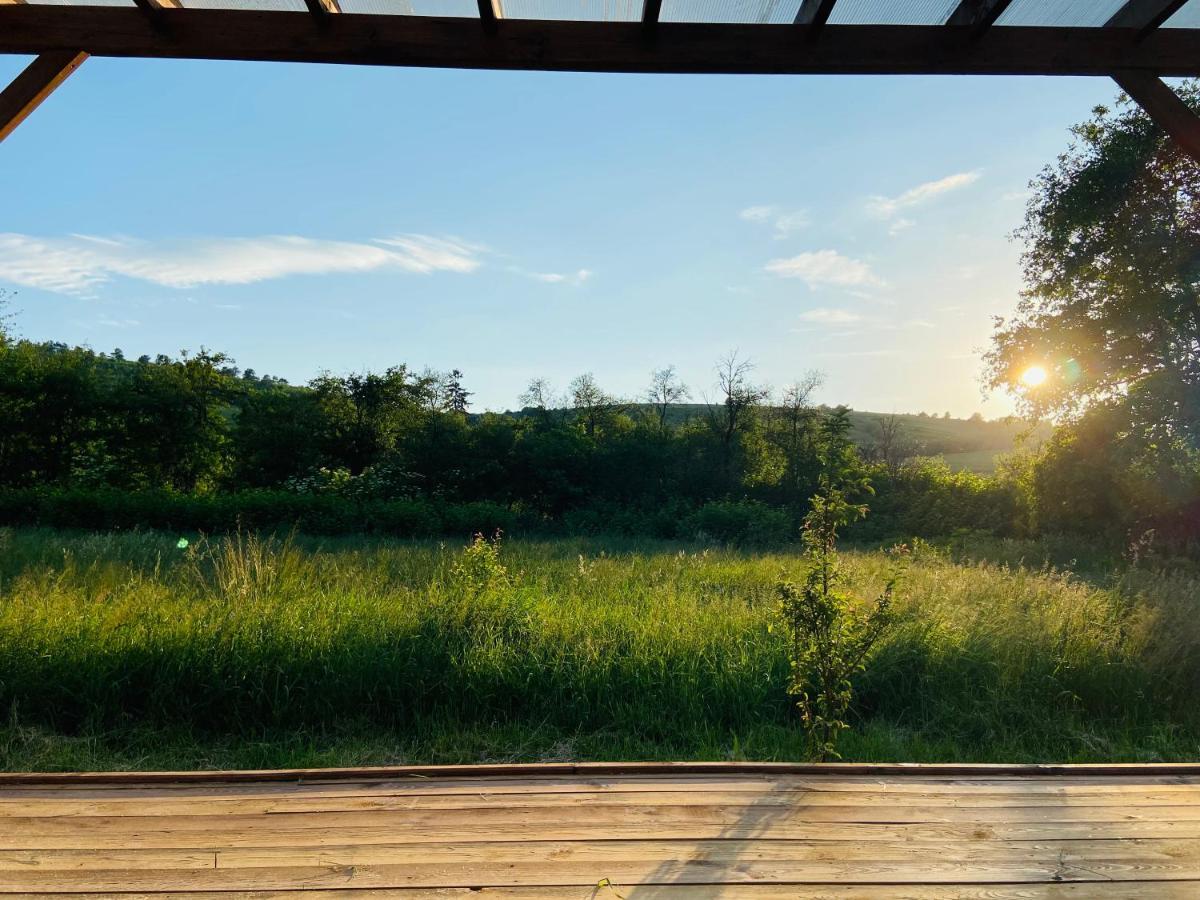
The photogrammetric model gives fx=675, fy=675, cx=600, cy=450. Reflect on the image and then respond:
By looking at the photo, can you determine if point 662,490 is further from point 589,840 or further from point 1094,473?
point 589,840

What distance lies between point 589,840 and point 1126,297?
675 inches

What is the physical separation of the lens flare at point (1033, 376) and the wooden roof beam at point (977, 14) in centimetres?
1607

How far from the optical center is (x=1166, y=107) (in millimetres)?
2740

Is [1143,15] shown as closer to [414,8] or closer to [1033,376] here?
[414,8]

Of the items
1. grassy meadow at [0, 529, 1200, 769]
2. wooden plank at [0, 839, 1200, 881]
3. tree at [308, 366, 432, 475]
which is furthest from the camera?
tree at [308, 366, 432, 475]

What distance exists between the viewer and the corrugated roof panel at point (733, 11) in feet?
8.72

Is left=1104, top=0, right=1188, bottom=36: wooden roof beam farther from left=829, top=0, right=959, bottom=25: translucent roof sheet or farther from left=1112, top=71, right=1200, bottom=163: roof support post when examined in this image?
left=829, top=0, right=959, bottom=25: translucent roof sheet

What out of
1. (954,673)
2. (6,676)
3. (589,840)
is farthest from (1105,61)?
(6,676)

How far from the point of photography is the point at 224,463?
20328 mm

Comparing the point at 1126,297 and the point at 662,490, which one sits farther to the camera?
the point at 662,490

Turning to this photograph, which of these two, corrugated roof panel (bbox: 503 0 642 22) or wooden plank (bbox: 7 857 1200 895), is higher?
corrugated roof panel (bbox: 503 0 642 22)

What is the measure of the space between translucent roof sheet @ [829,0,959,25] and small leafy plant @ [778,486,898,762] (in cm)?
218

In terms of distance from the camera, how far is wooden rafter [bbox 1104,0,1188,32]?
2602 millimetres

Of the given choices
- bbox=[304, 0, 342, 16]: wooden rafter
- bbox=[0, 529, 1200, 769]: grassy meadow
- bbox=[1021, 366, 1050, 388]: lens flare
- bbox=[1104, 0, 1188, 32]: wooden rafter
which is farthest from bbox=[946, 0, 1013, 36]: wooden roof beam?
bbox=[1021, 366, 1050, 388]: lens flare
